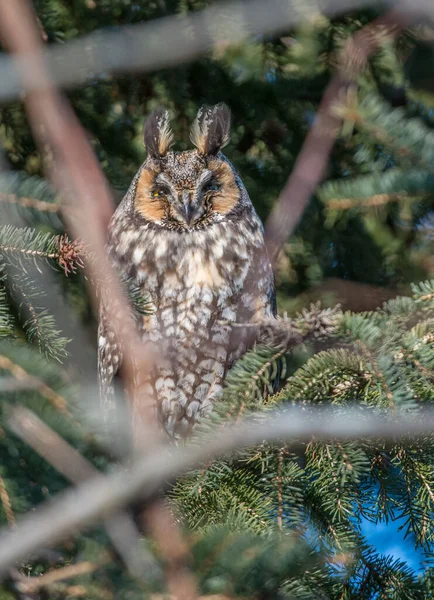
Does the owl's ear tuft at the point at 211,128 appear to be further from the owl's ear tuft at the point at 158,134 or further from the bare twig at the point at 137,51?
the bare twig at the point at 137,51

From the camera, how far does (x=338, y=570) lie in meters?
1.47

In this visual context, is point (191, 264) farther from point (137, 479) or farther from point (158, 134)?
point (137, 479)

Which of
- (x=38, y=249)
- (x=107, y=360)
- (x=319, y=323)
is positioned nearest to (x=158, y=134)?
(x=107, y=360)

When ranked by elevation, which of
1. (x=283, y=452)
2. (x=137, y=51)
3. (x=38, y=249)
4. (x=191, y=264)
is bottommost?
(x=191, y=264)

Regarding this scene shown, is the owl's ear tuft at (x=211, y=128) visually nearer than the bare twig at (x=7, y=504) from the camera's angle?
No

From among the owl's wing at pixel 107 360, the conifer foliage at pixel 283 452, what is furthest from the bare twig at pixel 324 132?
the owl's wing at pixel 107 360

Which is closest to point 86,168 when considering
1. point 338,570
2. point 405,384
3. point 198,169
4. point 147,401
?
point 198,169

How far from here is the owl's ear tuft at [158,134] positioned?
222 centimetres

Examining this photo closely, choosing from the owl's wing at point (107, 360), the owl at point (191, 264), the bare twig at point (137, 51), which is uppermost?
the bare twig at point (137, 51)

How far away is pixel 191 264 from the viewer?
7.33 ft

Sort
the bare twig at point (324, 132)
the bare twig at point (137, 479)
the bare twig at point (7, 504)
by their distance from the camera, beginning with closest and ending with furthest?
the bare twig at point (137, 479)
the bare twig at point (7, 504)
the bare twig at point (324, 132)

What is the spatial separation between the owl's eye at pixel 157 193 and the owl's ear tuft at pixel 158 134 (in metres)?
0.10

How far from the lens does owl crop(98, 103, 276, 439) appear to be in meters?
2.21

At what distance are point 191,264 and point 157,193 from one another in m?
0.25
